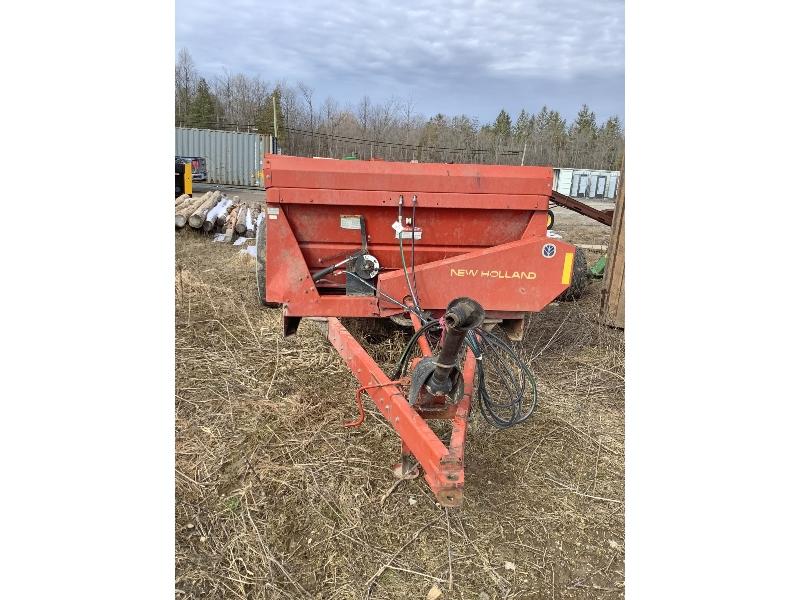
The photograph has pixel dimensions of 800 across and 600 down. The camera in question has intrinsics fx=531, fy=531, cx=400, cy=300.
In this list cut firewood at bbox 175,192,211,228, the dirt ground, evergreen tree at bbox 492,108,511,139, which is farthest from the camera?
evergreen tree at bbox 492,108,511,139

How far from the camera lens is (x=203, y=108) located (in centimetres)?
2630

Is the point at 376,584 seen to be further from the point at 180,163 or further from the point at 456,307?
the point at 180,163

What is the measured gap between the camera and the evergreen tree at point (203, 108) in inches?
1008

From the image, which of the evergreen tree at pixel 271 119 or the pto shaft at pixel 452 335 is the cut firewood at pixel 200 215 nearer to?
the pto shaft at pixel 452 335

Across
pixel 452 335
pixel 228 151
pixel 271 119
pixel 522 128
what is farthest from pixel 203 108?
pixel 452 335

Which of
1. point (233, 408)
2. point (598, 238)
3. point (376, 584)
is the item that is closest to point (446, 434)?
point (376, 584)

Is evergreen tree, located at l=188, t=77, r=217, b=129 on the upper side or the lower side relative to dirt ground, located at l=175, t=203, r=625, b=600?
upper

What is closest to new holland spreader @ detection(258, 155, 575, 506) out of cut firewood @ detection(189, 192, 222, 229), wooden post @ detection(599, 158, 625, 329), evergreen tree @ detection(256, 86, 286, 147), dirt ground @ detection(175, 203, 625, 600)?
dirt ground @ detection(175, 203, 625, 600)

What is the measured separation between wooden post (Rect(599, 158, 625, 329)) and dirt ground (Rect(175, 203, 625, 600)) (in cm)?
89

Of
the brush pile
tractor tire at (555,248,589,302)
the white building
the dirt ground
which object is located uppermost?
the white building

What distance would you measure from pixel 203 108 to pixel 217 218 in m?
19.5

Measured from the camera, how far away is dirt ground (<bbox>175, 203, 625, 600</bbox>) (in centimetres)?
224

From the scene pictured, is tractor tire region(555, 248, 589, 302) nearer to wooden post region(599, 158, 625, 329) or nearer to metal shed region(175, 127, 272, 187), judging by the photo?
wooden post region(599, 158, 625, 329)

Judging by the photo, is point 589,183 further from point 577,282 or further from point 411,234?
point 411,234
